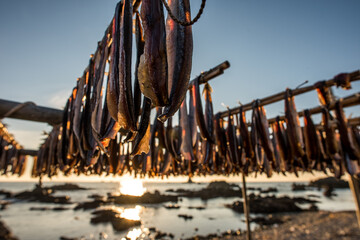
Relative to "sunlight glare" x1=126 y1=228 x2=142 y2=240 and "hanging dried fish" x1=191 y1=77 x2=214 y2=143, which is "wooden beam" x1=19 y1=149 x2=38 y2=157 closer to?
"hanging dried fish" x1=191 y1=77 x2=214 y2=143

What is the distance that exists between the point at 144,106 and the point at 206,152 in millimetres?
1656

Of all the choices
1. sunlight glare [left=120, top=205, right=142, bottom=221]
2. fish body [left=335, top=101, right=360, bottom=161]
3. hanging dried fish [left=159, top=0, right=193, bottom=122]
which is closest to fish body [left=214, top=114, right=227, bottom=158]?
fish body [left=335, top=101, right=360, bottom=161]

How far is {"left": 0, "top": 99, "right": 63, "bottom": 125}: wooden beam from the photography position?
307cm

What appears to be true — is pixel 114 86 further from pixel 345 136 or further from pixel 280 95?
pixel 345 136

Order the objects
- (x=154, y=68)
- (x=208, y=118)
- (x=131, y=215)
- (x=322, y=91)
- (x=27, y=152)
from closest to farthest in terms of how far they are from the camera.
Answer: (x=154, y=68) < (x=208, y=118) < (x=322, y=91) < (x=27, y=152) < (x=131, y=215)

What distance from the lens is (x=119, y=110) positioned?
0.76 meters

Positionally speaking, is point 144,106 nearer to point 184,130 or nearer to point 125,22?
point 125,22

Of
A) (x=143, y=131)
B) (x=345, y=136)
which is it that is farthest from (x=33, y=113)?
(x=345, y=136)

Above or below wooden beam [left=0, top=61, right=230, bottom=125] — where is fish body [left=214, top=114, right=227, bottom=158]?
below

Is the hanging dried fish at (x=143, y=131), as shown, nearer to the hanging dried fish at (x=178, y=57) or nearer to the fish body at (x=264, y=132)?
the hanging dried fish at (x=178, y=57)

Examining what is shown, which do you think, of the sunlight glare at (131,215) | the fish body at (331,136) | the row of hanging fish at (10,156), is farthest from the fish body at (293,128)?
the sunlight glare at (131,215)

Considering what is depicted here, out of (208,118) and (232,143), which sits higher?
(208,118)

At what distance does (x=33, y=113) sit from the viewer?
3.28 metres

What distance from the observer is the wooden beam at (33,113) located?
3.07 meters
